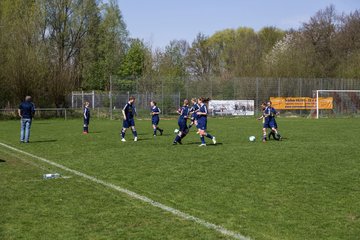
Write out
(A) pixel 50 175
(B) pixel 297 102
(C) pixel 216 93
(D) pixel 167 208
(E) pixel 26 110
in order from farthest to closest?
(C) pixel 216 93 → (B) pixel 297 102 → (E) pixel 26 110 → (A) pixel 50 175 → (D) pixel 167 208

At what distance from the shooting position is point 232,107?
4594 centimetres

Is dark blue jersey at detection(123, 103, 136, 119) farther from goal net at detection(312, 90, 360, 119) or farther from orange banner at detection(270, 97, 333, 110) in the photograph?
goal net at detection(312, 90, 360, 119)

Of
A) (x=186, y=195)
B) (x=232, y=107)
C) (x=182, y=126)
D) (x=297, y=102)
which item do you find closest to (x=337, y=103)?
(x=297, y=102)

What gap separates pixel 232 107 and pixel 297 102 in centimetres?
677

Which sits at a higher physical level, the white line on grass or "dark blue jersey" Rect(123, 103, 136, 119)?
"dark blue jersey" Rect(123, 103, 136, 119)

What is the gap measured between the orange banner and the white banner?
267 centimetres

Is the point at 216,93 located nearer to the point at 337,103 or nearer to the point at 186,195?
the point at 337,103

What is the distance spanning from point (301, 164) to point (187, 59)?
66749 mm

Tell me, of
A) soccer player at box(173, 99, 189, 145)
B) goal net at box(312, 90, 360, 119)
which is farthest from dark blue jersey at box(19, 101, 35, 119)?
goal net at box(312, 90, 360, 119)

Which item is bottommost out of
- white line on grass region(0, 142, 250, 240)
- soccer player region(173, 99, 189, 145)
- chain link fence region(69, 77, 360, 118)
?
white line on grass region(0, 142, 250, 240)

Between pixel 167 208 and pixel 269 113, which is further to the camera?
pixel 269 113

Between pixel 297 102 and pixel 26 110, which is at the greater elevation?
pixel 297 102

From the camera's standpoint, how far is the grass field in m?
6.27

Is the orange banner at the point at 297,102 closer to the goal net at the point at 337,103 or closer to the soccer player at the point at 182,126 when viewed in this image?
the goal net at the point at 337,103
